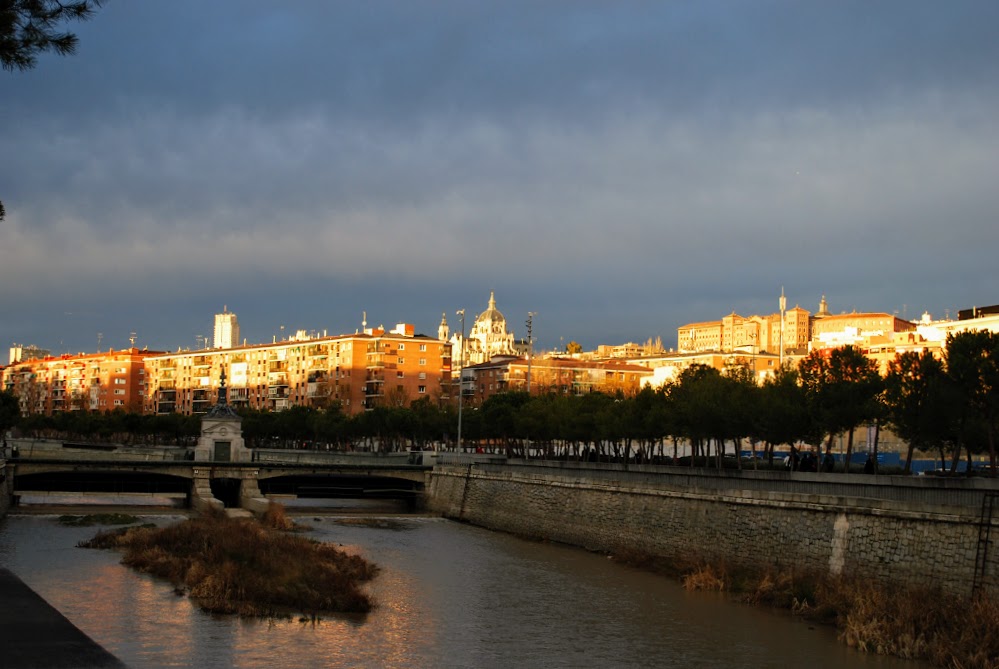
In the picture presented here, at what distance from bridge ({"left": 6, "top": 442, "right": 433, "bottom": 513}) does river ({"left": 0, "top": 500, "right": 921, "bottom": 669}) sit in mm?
22772

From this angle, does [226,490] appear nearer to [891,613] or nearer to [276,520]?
[276,520]

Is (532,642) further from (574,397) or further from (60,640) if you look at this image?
(574,397)

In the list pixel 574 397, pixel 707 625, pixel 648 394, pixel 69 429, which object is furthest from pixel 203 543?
pixel 69 429

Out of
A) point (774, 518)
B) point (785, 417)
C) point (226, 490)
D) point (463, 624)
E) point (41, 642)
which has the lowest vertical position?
point (463, 624)

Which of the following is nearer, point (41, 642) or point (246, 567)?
point (41, 642)

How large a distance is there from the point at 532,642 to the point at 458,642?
1964 millimetres

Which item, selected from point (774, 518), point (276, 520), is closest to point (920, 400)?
point (774, 518)

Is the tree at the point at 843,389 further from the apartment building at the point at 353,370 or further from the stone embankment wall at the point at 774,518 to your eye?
the apartment building at the point at 353,370

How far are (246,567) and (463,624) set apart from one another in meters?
9.09

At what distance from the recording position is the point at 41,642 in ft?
58.4

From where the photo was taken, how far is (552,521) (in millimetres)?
57594

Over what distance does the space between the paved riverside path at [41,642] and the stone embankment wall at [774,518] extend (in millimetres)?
21731

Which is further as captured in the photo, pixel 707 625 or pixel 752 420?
pixel 752 420

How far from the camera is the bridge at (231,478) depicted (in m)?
70.4
